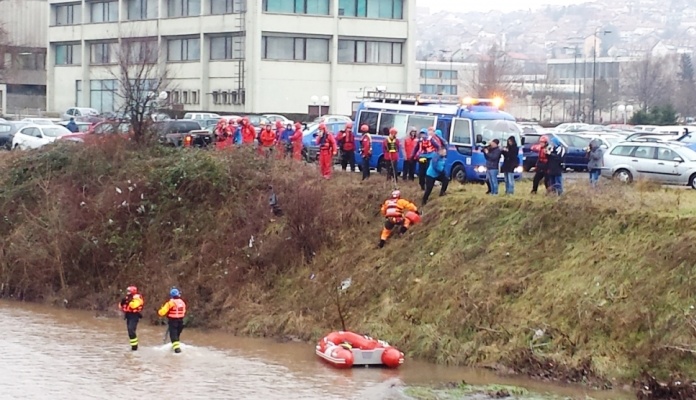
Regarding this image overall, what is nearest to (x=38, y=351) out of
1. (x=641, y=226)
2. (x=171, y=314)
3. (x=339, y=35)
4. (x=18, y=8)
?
(x=171, y=314)

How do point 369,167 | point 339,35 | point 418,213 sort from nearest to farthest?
point 418,213 → point 369,167 → point 339,35

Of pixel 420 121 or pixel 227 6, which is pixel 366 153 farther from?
pixel 227 6

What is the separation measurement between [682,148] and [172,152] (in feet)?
48.6

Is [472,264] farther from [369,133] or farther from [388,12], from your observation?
[388,12]

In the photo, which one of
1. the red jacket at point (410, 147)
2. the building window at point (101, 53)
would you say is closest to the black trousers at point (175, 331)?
the red jacket at point (410, 147)

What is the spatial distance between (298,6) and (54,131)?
26.9 m

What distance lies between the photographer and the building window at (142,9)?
75812 mm

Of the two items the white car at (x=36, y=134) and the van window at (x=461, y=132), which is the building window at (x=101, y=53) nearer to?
the white car at (x=36, y=134)

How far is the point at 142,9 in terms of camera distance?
7675 cm

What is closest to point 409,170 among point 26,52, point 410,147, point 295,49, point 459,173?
point 410,147

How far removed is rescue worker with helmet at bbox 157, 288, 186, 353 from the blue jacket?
23.0 feet

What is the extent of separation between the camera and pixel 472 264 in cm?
2530

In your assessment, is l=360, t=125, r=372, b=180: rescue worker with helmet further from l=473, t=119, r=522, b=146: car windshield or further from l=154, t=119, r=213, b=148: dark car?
l=154, t=119, r=213, b=148: dark car

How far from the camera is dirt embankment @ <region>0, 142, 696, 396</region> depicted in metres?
21.7
